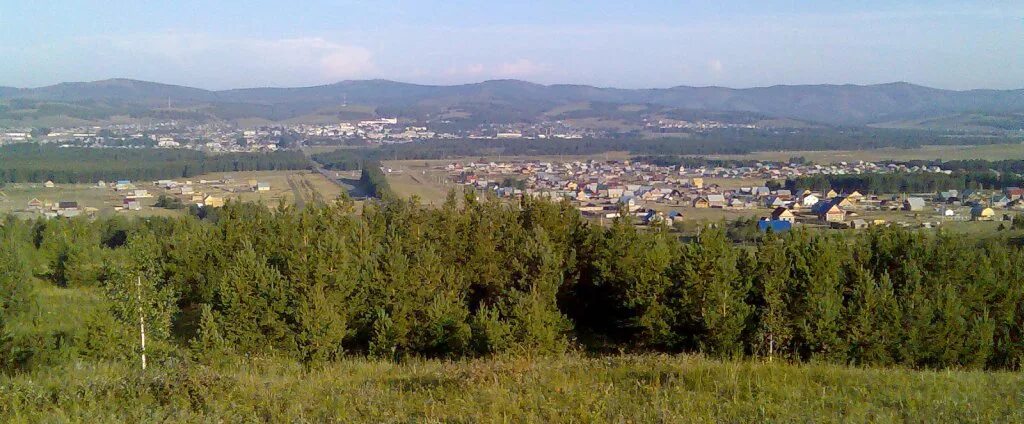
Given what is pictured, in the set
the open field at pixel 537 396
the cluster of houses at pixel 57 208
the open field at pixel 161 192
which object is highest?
the open field at pixel 537 396

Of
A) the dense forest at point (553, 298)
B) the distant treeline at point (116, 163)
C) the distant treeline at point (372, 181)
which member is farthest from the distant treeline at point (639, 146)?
the dense forest at point (553, 298)

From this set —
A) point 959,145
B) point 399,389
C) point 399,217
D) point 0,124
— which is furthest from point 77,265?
point 959,145

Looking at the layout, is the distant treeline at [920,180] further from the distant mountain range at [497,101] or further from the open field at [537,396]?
the distant mountain range at [497,101]

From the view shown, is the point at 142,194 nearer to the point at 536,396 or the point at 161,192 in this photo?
the point at 161,192

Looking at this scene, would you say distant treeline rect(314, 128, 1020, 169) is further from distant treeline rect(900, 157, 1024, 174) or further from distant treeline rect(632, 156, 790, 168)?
distant treeline rect(900, 157, 1024, 174)

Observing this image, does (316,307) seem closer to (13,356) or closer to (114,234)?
(13,356)

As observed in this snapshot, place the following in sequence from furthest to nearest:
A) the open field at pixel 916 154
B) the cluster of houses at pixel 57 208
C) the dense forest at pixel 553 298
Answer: the open field at pixel 916 154
the cluster of houses at pixel 57 208
the dense forest at pixel 553 298

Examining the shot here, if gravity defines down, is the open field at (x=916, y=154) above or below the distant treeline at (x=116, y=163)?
above
